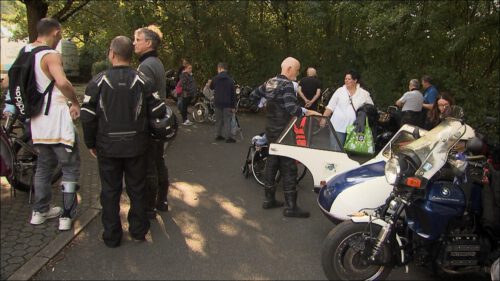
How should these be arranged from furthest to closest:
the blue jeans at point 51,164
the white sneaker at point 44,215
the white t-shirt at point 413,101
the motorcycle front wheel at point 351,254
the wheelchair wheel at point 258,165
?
the white t-shirt at point 413,101 < the wheelchair wheel at point 258,165 < the white sneaker at point 44,215 < the blue jeans at point 51,164 < the motorcycle front wheel at point 351,254

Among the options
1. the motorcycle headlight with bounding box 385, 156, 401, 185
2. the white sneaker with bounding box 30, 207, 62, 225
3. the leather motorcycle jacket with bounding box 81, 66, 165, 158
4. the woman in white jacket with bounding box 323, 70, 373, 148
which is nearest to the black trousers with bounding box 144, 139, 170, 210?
the leather motorcycle jacket with bounding box 81, 66, 165, 158

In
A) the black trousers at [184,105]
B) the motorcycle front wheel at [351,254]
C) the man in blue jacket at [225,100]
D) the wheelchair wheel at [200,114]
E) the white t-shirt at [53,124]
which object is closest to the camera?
the motorcycle front wheel at [351,254]

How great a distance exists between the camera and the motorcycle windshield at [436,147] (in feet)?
10.6

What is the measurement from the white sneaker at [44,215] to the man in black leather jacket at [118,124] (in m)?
0.83

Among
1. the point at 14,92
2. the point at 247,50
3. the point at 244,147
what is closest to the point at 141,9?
the point at 247,50

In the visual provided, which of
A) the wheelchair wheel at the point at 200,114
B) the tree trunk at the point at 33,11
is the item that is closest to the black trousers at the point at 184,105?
the wheelchair wheel at the point at 200,114

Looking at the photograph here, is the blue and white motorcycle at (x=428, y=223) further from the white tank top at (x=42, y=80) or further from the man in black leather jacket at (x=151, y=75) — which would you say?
the white tank top at (x=42, y=80)

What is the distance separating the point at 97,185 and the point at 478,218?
15.0 ft

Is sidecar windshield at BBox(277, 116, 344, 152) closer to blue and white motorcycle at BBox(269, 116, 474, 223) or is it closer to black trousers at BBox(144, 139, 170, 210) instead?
blue and white motorcycle at BBox(269, 116, 474, 223)

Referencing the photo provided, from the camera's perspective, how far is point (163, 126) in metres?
4.07

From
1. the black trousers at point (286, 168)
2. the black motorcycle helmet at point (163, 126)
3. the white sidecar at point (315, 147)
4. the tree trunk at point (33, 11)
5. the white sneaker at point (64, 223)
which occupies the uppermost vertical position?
the tree trunk at point (33, 11)

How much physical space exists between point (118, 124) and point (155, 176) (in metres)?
0.95

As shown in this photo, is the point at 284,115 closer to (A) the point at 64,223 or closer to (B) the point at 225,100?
(A) the point at 64,223

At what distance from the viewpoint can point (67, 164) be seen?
4258 mm
